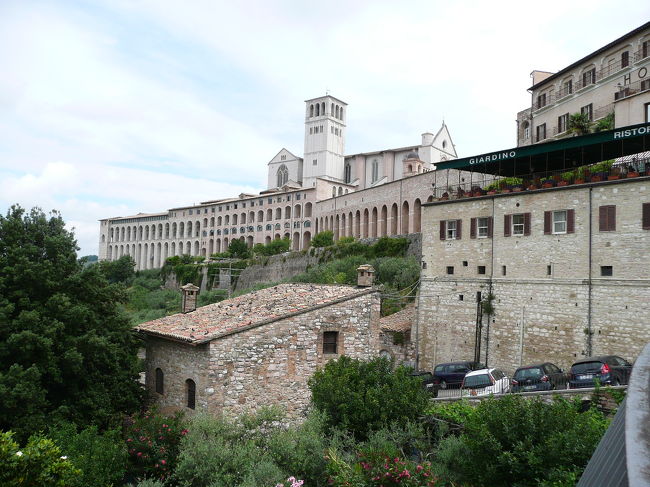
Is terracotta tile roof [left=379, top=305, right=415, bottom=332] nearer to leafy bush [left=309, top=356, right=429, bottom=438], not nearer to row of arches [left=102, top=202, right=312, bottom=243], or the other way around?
leafy bush [left=309, top=356, right=429, bottom=438]

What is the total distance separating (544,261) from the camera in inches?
1000

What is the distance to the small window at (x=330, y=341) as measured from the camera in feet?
69.5

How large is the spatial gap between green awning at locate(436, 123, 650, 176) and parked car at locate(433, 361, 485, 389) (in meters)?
11.1

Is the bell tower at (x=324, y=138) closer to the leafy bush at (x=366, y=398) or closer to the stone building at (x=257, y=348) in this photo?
the stone building at (x=257, y=348)

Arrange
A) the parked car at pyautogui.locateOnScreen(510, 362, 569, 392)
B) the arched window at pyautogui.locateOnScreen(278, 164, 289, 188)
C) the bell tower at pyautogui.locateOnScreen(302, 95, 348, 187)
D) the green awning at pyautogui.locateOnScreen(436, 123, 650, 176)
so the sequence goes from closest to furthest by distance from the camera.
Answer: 1. the parked car at pyautogui.locateOnScreen(510, 362, 569, 392)
2. the green awning at pyautogui.locateOnScreen(436, 123, 650, 176)
3. the bell tower at pyautogui.locateOnScreen(302, 95, 348, 187)
4. the arched window at pyautogui.locateOnScreen(278, 164, 289, 188)

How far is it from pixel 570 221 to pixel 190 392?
18.1 metres

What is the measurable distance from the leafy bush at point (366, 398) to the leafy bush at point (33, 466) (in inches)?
337

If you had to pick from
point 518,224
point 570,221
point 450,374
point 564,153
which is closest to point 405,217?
point 564,153

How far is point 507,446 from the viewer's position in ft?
44.9

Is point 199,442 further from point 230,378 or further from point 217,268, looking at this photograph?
point 217,268

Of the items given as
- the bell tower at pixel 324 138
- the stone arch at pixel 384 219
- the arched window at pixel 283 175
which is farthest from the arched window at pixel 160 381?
the arched window at pixel 283 175

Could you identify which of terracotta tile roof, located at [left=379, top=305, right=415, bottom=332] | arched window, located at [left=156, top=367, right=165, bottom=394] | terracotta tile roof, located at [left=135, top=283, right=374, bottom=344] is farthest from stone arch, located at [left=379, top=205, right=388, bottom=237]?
arched window, located at [left=156, top=367, right=165, bottom=394]

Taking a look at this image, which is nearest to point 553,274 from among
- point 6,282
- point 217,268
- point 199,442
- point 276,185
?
point 199,442

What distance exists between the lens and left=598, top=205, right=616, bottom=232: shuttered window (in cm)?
2309
